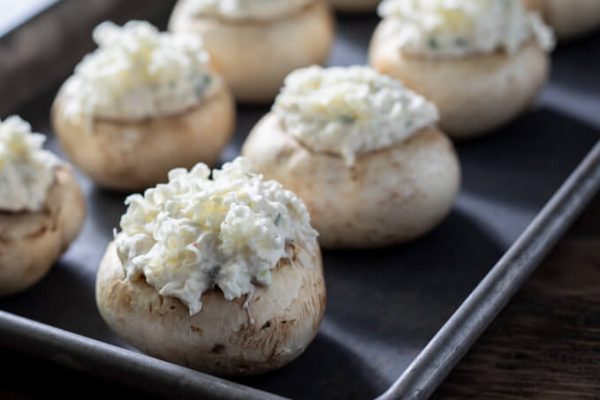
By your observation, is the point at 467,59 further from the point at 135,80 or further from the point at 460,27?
the point at 135,80

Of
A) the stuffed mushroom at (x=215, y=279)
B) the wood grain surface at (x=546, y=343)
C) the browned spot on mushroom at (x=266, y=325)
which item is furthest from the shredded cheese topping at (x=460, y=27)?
the browned spot on mushroom at (x=266, y=325)

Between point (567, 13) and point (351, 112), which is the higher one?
point (351, 112)

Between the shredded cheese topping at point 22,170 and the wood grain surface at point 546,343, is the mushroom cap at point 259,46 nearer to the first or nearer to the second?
the shredded cheese topping at point 22,170

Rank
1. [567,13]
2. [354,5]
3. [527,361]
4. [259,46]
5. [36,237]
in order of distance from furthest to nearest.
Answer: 1. [354,5]
2. [567,13]
3. [259,46]
4. [36,237]
5. [527,361]

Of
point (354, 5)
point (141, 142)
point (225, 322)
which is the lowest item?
point (354, 5)

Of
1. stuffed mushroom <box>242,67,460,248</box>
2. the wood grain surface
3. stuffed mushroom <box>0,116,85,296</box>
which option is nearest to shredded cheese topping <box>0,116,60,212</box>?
stuffed mushroom <box>0,116,85,296</box>

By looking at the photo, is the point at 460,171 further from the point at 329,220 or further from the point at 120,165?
the point at 120,165

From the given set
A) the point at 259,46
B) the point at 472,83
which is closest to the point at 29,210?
the point at 259,46

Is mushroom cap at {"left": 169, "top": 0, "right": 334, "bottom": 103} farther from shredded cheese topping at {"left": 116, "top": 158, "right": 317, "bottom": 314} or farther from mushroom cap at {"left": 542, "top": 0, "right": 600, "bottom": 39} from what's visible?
shredded cheese topping at {"left": 116, "top": 158, "right": 317, "bottom": 314}
